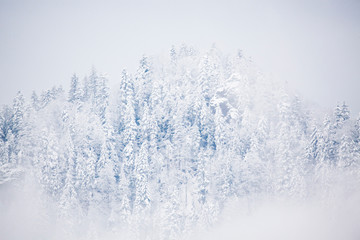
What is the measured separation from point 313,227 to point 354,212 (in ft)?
21.3

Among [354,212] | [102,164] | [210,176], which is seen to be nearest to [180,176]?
[210,176]

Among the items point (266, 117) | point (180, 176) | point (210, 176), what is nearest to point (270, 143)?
point (266, 117)

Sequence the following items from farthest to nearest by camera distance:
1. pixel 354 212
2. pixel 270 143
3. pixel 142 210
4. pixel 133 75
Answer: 1. pixel 133 75
2. pixel 270 143
3. pixel 142 210
4. pixel 354 212

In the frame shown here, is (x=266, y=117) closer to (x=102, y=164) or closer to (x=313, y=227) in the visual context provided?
(x=313, y=227)

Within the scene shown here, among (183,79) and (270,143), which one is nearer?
(270,143)

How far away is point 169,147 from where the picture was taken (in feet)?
229

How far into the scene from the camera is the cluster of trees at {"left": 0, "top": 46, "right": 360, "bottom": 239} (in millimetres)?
63625

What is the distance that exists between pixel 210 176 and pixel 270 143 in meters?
11.9

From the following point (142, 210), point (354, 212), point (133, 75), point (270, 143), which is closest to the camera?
point (354, 212)

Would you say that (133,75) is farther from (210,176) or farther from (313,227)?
(313,227)

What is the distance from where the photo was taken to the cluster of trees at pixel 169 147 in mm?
63625

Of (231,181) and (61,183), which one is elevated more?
(61,183)

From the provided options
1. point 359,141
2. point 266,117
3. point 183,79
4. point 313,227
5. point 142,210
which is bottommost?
point 313,227

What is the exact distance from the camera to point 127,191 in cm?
6688
